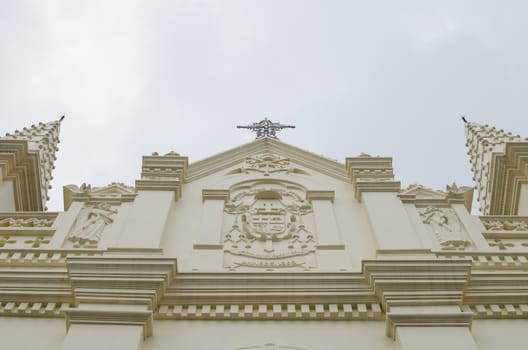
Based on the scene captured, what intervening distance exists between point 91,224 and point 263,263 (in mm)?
3506

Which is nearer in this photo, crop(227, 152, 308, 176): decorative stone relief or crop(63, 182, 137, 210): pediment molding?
crop(63, 182, 137, 210): pediment molding

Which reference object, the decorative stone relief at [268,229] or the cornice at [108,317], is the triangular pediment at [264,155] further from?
the cornice at [108,317]

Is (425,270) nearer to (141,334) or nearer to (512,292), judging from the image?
(512,292)

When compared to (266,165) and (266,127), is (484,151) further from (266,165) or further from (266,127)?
(266,165)

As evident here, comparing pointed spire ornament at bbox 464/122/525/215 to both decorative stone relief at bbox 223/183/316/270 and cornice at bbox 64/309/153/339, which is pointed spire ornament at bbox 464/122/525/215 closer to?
decorative stone relief at bbox 223/183/316/270

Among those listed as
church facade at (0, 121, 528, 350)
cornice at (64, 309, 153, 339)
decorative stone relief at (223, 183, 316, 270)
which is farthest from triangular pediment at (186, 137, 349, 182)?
cornice at (64, 309, 153, 339)

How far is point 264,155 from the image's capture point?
54.3 feet

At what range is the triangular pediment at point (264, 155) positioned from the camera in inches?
614

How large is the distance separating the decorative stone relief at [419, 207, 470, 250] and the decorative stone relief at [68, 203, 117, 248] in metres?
6.06

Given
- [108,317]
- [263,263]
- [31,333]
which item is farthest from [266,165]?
[31,333]

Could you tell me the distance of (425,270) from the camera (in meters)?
10.8

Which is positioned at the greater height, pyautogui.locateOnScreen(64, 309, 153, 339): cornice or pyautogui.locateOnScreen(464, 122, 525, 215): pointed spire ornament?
pyautogui.locateOnScreen(464, 122, 525, 215): pointed spire ornament

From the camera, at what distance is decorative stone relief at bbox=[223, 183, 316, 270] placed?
39.8 feet

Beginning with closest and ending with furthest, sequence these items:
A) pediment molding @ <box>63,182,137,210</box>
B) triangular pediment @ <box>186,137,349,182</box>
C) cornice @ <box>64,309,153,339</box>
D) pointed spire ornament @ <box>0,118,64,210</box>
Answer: cornice @ <box>64,309,153,339</box>
pediment molding @ <box>63,182,137,210</box>
triangular pediment @ <box>186,137,349,182</box>
pointed spire ornament @ <box>0,118,64,210</box>
